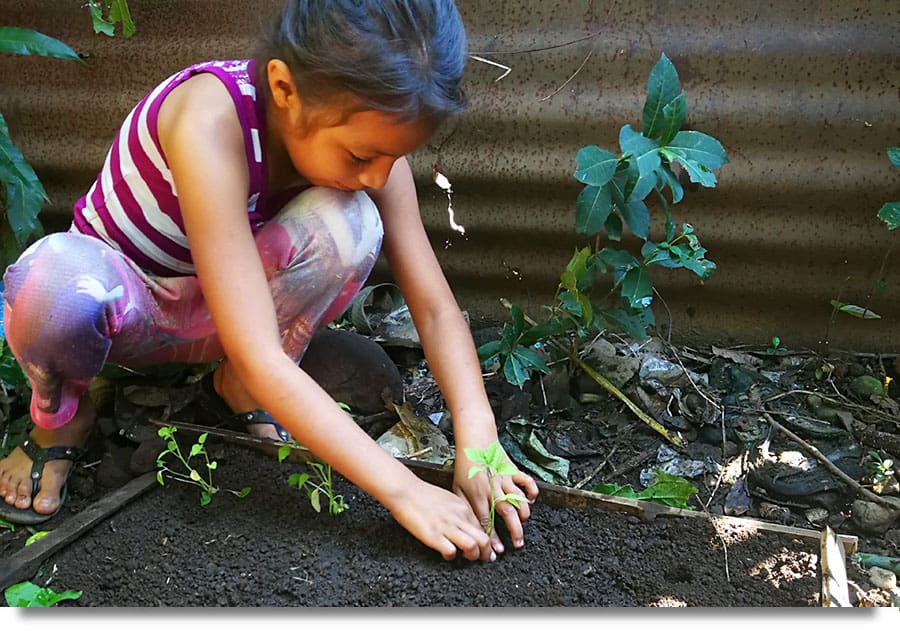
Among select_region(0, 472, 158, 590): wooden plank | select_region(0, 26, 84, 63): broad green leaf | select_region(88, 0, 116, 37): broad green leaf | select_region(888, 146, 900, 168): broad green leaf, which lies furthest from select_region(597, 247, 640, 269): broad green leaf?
select_region(88, 0, 116, 37): broad green leaf

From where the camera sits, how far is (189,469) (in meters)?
1.76

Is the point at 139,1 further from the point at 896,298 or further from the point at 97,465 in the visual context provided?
the point at 896,298

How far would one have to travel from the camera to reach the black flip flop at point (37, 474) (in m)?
1.79

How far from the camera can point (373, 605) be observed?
4.55ft

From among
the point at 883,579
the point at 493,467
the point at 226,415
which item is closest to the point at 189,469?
the point at 226,415

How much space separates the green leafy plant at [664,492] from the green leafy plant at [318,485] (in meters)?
0.58

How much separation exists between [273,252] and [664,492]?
1.00m

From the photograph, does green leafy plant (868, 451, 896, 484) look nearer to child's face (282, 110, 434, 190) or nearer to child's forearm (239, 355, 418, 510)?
child's forearm (239, 355, 418, 510)

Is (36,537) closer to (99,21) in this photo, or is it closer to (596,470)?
(596,470)

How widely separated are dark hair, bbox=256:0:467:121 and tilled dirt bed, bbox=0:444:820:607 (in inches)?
30.9

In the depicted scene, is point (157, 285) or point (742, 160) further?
point (742, 160)

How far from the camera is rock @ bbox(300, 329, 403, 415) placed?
6.93 feet

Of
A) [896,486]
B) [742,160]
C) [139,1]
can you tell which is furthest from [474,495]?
[139,1]

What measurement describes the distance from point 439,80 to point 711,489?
1159 mm
